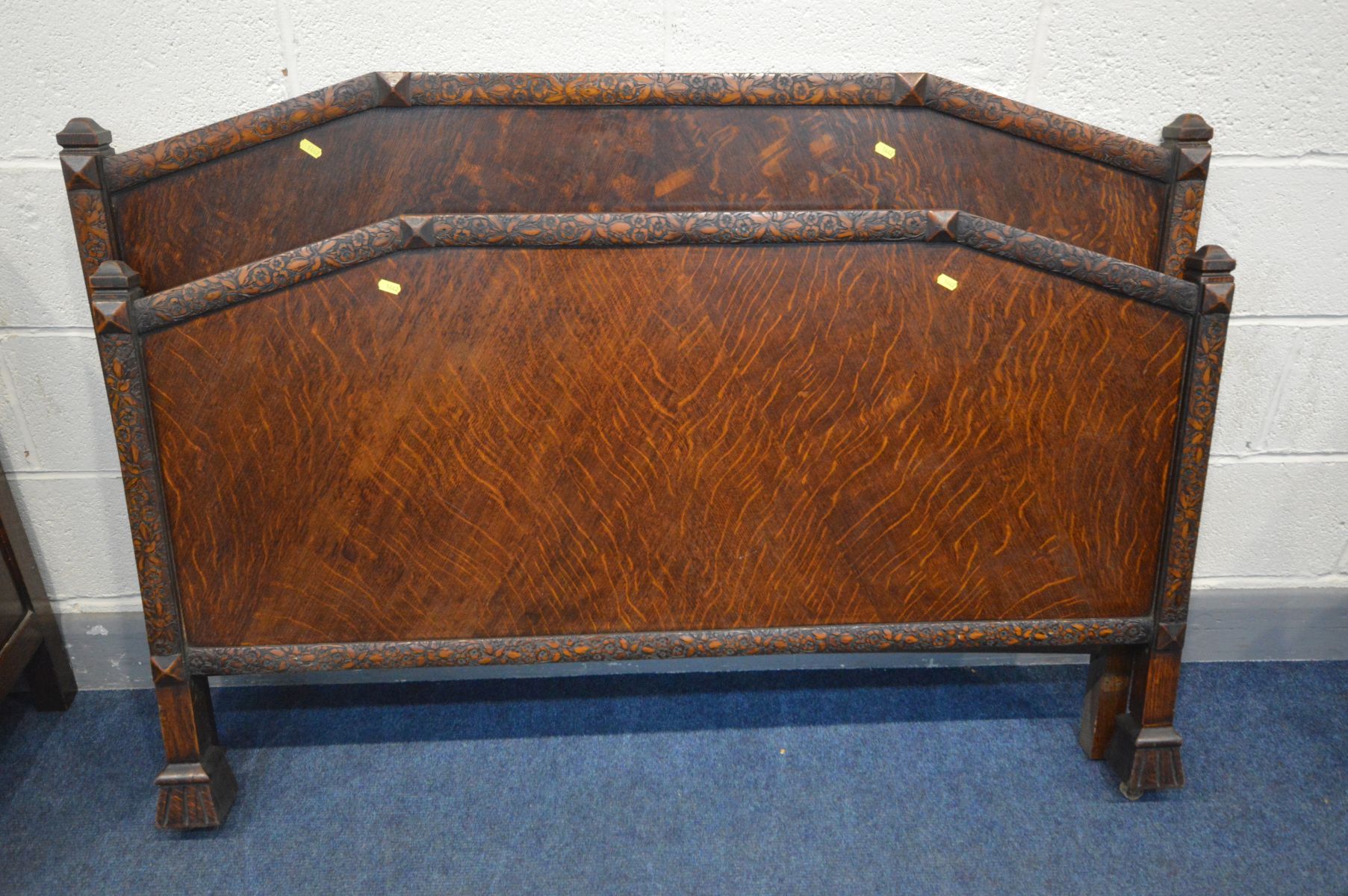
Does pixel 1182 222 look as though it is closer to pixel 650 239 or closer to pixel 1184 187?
pixel 1184 187

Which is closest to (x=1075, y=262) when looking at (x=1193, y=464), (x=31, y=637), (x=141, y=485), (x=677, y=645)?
(x=1193, y=464)

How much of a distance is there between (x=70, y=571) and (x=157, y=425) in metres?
0.57

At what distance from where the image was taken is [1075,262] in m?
1.11

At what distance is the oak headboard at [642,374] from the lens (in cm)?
110

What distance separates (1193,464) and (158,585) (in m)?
1.24

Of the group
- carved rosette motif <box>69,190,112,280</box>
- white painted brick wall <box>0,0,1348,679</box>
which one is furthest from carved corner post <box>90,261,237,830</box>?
white painted brick wall <box>0,0,1348,679</box>

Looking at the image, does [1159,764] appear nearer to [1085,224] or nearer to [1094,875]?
[1094,875]

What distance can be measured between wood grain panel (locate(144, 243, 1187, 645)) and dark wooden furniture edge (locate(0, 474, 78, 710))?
41 centimetres

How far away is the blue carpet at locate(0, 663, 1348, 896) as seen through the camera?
1232mm

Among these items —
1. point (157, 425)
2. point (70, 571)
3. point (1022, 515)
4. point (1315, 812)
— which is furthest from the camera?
point (70, 571)

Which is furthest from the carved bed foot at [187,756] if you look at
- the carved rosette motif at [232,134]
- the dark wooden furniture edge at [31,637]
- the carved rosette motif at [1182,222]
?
the carved rosette motif at [1182,222]

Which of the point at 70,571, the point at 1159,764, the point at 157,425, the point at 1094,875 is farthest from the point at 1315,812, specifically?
the point at 70,571

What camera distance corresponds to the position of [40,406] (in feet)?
4.57

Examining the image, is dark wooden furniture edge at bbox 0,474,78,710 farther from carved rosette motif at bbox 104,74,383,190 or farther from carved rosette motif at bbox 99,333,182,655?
carved rosette motif at bbox 104,74,383,190
